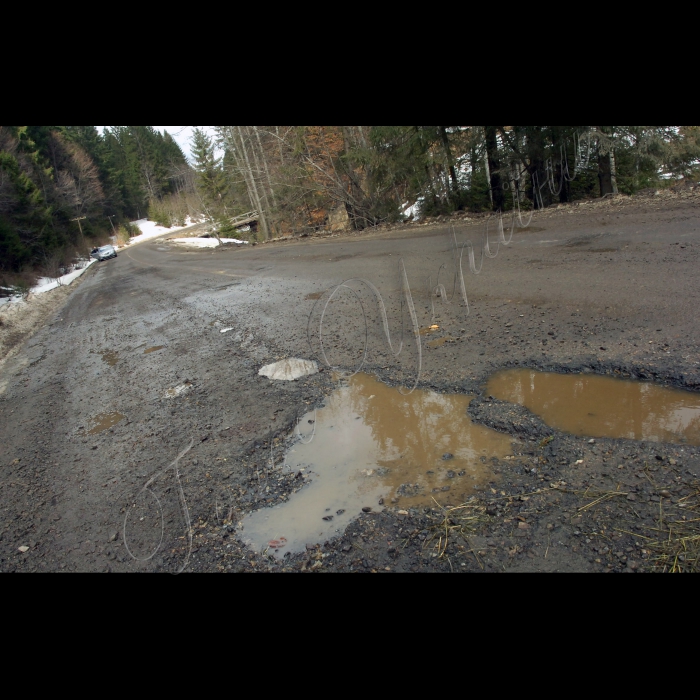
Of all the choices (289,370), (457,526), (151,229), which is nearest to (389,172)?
(289,370)

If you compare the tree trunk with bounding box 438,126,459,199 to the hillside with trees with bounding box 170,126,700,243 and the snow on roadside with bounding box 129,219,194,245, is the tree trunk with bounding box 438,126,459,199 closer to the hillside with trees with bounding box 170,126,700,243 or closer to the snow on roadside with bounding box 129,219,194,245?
the hillside with trees with bounding box 170,126,700,243

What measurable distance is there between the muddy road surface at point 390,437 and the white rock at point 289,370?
106 mm

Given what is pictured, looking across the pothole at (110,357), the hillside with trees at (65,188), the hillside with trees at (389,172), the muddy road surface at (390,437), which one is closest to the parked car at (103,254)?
the hillside with trees at (65,188)

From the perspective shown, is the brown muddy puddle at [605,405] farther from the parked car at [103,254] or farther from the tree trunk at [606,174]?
the parked car at [103,254]

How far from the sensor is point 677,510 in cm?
245

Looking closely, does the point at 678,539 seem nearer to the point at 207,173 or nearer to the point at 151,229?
the point at 207,173

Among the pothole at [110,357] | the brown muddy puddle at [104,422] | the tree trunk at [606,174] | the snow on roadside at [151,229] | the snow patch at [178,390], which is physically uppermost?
the snow on roadside at [151,229]

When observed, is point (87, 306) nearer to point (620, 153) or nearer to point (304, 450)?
point (304, 450)

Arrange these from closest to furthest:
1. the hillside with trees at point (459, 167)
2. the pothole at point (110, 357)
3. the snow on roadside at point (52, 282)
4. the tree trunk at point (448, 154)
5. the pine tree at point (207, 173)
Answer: the pothole at point (110, 357) → the hillside with trees at point (459, 167) → the tree trunk at point (448, 154) → the snow on roadside at point (52, 282) → the pine tree at point (207, 173)

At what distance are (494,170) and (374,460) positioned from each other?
14.0 meters

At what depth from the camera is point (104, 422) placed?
4859 millimetres

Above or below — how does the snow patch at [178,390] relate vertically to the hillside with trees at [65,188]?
below

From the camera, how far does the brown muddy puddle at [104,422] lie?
4.70 metres
